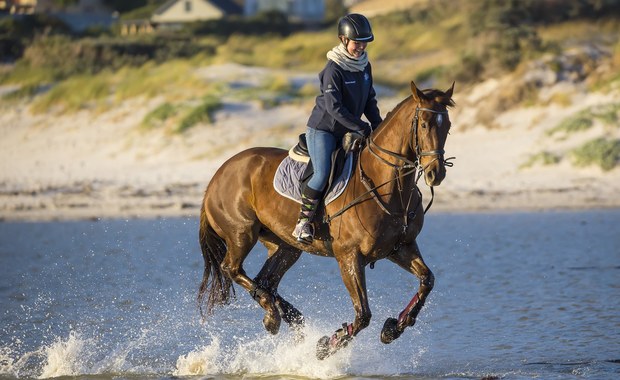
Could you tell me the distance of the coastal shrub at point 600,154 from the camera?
1953 cm

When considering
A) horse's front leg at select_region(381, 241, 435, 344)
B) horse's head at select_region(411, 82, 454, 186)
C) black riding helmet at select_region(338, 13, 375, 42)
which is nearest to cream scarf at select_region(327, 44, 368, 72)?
black riding helmet at select_region(338, 13, 375, 42)

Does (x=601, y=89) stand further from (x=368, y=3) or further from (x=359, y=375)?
(x=368, y=3)

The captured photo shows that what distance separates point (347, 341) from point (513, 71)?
16.3 meters

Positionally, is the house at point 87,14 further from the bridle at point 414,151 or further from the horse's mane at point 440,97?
the horse's mane at point 440,97

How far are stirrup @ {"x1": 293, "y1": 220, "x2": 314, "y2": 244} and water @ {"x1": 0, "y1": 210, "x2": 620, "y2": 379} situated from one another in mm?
1297

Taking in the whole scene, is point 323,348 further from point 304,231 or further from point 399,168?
point 399,168

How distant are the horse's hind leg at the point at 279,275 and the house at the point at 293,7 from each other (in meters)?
57.7

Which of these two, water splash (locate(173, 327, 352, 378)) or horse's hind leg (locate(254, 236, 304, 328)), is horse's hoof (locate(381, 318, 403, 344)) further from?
horse's hind leg (locate(254, 236, 304, 328))

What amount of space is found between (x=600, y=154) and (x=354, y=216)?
39.2ft

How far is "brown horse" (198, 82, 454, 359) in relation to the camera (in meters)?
8.20

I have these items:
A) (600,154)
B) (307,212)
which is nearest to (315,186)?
(307,212)

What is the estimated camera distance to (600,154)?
19.5m

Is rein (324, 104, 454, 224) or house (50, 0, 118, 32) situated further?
house (50, 0, 118, 32)

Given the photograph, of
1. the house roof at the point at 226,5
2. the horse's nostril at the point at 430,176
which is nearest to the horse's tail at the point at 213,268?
the horse's nostril at the point at 430,176
